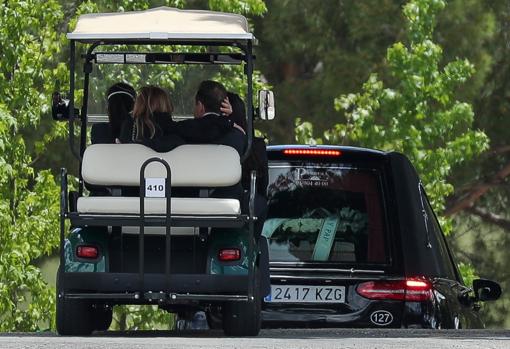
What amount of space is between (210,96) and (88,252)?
127cm

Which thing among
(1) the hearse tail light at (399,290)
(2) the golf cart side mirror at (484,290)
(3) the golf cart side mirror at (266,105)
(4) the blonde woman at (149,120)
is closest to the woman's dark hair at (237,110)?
(3) the golf cart side mirror at (266,105)

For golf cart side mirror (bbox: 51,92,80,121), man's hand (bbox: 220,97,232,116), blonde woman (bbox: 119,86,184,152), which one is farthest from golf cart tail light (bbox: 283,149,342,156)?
golf cart side mirror (bbox: 51,92,80,121)

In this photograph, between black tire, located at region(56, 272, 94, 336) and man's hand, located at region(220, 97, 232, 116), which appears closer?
black tire, located at region(56, 272, 94, 336)

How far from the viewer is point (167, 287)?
10.2m

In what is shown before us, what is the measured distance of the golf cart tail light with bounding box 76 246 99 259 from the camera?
10398 mm

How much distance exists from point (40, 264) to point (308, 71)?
242 inches

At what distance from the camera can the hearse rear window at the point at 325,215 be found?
36.3 ft

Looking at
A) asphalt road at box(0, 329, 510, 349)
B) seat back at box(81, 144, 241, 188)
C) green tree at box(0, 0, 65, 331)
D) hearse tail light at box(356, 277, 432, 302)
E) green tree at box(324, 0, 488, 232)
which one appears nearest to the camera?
asphalt road at box(0, 329, 510, 349)

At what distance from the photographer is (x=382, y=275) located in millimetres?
10961

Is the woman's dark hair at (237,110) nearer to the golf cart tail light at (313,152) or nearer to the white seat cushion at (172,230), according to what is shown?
the golf cart tail light at (313,152)

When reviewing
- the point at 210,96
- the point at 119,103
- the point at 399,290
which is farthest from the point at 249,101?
the point at 399,290

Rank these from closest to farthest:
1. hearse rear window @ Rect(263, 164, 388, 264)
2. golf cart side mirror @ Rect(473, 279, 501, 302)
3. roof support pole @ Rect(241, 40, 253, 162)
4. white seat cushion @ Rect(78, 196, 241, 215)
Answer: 1. white seat cushion @ Rect(78, 196, 241, 215)
2. roof support pole @ Rect(241, 40, 253, 162)
3. hearse rear window @ Rect(263, 164, 388, 264)
4. golf cart side mirror @ Rect(473, 279, 501, 302)

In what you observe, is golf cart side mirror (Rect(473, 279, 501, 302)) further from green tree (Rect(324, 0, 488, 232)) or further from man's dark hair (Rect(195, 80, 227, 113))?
green tree (Rect(324, 0, 488, 232))

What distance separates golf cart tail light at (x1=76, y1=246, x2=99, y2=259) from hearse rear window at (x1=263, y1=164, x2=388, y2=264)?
4.14ft
